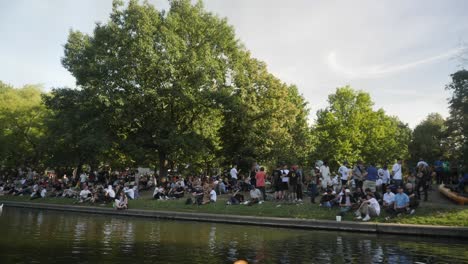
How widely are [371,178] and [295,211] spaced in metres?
4.34

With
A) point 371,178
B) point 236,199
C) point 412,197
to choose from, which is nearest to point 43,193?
point 236,199

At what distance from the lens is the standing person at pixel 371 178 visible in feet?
71.6

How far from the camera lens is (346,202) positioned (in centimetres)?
2091

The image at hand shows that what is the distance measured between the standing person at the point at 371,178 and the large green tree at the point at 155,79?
52.1 feet

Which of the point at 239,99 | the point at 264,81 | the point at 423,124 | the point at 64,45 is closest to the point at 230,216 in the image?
the point at 239,99

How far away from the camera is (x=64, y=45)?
43.5m

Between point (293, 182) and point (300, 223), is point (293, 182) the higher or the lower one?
the higher one

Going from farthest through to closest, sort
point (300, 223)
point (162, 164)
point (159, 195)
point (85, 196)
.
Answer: point (162, 164), point (85, 196), point (159, 195), point (300, 223)

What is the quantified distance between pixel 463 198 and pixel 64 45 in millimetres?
38793

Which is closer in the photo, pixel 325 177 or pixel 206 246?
pixel 206 246

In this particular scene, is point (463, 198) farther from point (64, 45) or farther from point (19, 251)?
point (64, 45)

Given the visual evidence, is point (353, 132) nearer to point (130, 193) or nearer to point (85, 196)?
point (130, 193)

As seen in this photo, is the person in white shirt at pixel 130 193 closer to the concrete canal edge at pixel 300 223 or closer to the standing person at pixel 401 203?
the concrete canal edge at pixel 300 223

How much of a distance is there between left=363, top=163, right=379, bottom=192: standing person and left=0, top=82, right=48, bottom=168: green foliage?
41.8 m
